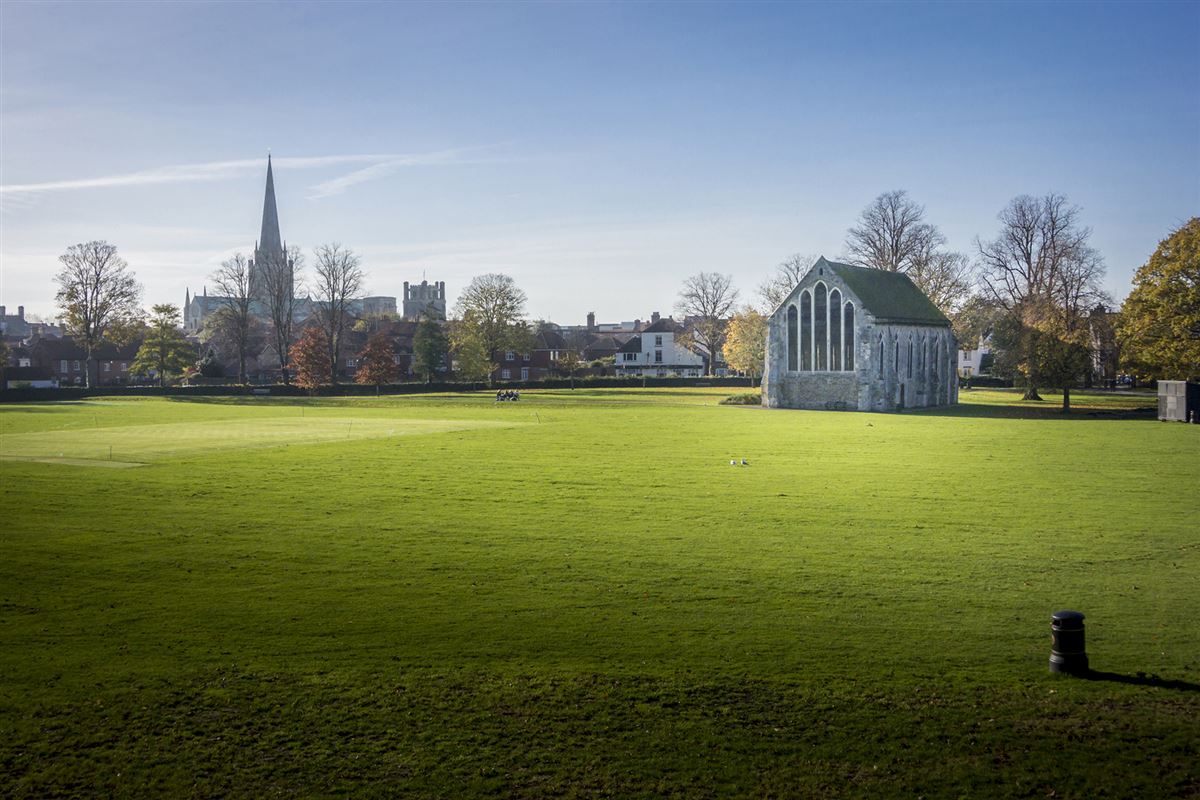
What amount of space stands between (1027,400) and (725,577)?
68.4 meters

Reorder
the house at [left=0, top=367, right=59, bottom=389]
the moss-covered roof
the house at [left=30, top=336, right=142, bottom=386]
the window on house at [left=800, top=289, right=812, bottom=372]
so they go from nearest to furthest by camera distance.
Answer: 1. the moss-covered roof
2. the window on house at [left=800, top=289, right=812, bottom=372]
3. the house at [left=0, top=367, right=59, bottom=389]
4. the house at [left=30, top=336, right=142, bottom=386]

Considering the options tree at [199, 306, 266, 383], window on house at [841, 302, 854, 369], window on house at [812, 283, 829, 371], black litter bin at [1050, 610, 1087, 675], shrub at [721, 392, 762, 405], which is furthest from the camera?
tree at [199, 306, 266, 383]

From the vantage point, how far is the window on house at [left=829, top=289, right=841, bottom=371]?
67000mm

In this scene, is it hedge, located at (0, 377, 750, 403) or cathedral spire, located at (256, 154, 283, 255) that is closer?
hedge, located at (0, 377, 750, 403)

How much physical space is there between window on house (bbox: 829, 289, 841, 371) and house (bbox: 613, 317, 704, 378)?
81037mm

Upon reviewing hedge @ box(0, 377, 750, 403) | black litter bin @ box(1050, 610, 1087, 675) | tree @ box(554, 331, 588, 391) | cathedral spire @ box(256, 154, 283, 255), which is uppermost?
cathedral spire @ box(256, 154, 283, 255)

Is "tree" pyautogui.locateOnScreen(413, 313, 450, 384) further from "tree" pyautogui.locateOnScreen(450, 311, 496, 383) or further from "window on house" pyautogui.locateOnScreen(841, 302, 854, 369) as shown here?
"window on house" pyautogui.locateOnScreen(841, 302, 854, 369)

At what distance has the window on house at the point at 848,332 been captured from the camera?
2611 inches

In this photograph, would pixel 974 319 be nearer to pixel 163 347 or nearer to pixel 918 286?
pixel 918 286

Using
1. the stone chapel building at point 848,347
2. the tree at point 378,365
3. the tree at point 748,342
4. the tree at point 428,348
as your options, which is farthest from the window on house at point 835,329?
the tree at point 428,348

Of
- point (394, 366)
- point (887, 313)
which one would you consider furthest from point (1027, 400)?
point (394, 366)

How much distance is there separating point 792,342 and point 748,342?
3463 cm

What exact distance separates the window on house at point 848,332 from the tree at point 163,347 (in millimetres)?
69640

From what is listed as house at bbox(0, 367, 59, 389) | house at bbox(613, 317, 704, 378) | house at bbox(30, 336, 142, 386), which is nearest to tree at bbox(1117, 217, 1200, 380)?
house at bbox(613, 317, 704, 378)
